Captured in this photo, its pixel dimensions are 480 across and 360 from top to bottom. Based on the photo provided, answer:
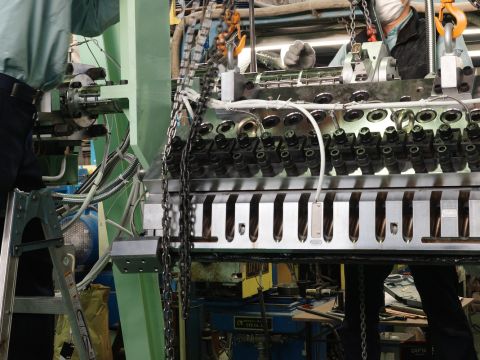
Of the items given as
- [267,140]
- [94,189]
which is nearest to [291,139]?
[267,140]

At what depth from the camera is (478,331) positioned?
4324 millimetres

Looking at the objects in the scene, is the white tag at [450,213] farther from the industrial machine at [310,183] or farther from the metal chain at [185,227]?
the metal chain at [185,227]

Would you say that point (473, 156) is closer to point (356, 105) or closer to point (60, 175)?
point (356, 105)

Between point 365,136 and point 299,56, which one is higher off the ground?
point 299,56

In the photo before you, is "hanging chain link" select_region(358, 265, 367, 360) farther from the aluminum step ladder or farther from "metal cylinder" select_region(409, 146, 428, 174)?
the aluminum step ladder

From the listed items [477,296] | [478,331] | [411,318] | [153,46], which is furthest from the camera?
[477,296]

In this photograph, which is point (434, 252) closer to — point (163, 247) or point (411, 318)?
point (163, 247)

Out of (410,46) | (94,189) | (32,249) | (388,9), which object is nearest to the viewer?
(32,249)

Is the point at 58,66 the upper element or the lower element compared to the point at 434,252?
upper

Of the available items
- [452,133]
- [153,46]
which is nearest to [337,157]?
[452,133]

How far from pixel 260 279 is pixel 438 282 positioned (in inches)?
74.4

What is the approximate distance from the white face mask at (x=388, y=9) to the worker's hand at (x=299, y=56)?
1.78 feet

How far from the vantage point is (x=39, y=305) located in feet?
6.26

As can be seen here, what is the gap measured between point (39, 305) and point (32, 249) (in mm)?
178
